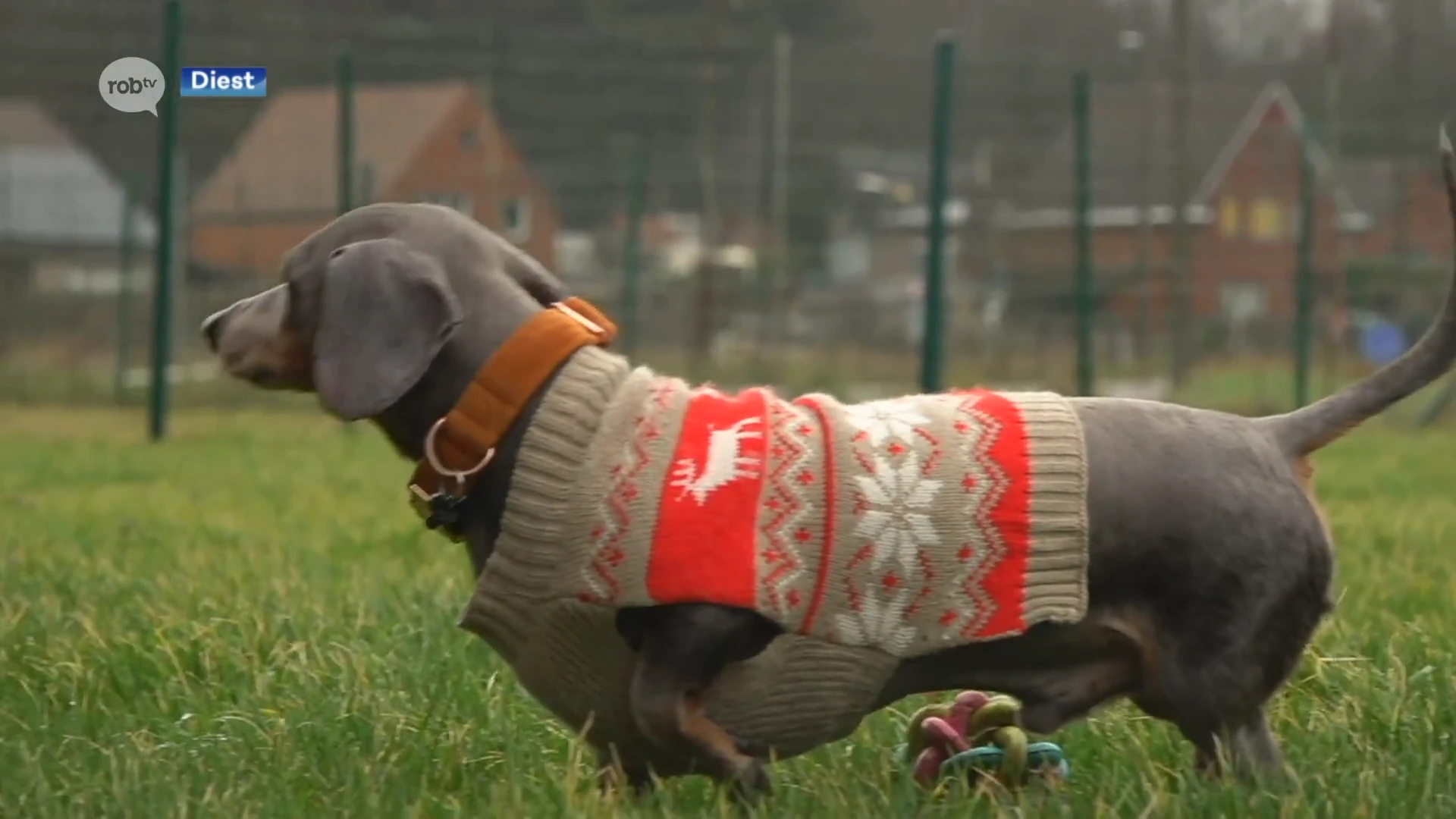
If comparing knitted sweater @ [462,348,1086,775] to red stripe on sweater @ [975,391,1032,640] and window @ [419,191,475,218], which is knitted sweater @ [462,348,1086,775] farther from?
window @ [419,191,475,218]

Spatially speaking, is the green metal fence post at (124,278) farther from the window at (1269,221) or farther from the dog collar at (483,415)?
the dog collar at (483,415)

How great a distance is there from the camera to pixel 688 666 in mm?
2281

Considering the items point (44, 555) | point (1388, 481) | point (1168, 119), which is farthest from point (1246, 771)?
point (1168, 119)

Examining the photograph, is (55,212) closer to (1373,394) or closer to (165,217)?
(165,217)

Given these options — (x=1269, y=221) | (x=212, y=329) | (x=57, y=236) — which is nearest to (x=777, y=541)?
(x=212, y=329)

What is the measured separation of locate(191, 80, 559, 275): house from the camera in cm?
957

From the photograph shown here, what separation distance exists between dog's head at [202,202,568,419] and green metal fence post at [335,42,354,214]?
6.87 m

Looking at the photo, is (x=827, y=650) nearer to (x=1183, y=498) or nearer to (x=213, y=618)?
(x=1183, y=498)

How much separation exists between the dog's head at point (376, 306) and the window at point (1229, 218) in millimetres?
13151

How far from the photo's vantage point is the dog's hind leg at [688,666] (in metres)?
2.27

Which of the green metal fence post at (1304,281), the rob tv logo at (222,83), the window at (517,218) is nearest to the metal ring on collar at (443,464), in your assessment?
the rob tv logo at (222,83)

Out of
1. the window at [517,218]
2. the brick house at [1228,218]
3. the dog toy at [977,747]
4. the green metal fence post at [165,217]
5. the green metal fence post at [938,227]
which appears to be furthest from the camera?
the brick house at [1228,218]

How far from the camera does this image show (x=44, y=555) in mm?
4695

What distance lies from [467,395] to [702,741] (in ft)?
1.84
